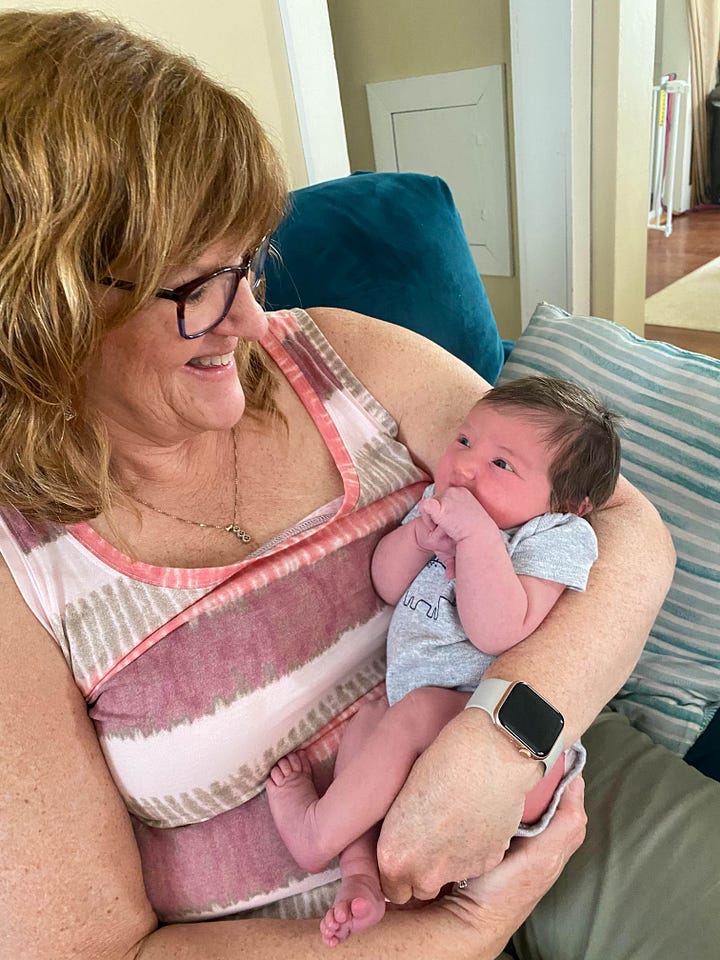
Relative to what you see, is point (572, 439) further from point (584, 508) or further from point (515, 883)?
point (515, 883)

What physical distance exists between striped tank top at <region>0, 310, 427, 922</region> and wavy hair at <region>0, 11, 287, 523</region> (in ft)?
0.35

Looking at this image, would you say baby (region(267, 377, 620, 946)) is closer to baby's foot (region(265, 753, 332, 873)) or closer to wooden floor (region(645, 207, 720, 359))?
baby's foot (region(265, 753, 332, 873))

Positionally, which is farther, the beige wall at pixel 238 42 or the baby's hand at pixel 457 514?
the beige wall at pixel 238 42

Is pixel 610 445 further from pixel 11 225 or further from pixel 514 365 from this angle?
pixel 11 225

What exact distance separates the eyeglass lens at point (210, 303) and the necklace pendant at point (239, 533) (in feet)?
0.93

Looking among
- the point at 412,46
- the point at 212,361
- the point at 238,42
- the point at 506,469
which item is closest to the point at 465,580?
the point at 506,469

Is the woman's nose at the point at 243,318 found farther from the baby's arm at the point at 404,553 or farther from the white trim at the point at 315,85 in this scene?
the white trim at the point at 315,85

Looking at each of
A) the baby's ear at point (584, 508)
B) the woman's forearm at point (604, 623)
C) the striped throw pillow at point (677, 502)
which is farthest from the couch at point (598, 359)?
the baby's ear at point (584, 508)

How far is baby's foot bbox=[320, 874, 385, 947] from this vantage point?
0.80 meters

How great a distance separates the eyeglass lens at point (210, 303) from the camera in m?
0.85

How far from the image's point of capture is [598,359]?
4.33 ft

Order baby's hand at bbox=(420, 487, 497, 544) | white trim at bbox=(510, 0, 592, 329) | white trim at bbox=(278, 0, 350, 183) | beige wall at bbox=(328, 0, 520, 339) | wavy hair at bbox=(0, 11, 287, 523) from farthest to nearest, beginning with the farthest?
beige wall at bbox=(328, 0, 520, 339), white trim at bbox=(510, 0, 592, 329), white trim at bbox=(278, 0, 350, 183), baby's hand at bbox=(420, 487, 497, 544), wavy hair at bbox=(0, 11, 287, 523)

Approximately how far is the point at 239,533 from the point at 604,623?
51 cm

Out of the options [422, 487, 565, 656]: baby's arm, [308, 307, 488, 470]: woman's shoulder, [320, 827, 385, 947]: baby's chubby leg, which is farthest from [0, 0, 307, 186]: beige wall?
[320, 827, 385, 947]: baby's chubby leg
